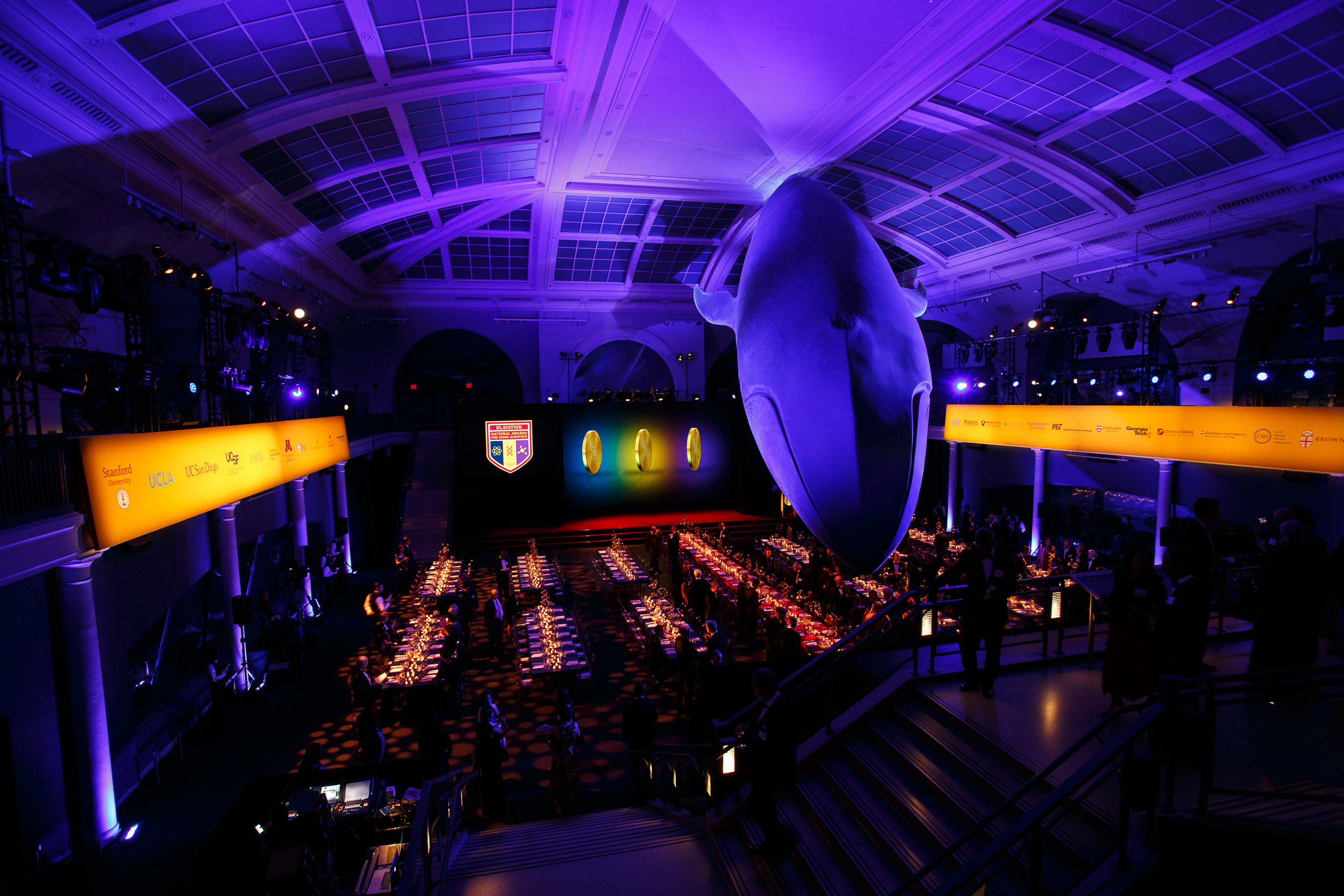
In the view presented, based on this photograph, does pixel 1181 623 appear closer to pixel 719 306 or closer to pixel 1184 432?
pixel 719 306

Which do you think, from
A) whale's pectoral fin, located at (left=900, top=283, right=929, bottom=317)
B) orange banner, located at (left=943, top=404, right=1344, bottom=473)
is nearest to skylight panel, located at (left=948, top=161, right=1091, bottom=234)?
orange banner, located at (left=943, top=404, right=1344, bottom=473)

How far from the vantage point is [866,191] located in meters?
17.6

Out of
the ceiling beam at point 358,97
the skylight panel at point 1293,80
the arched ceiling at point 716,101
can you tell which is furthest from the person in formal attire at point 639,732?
the skylight panel at point 1293,80

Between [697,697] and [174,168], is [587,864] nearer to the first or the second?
[697,697]

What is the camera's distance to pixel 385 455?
23.4 meters

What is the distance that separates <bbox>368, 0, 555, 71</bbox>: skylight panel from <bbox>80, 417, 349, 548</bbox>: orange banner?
20.6 ft

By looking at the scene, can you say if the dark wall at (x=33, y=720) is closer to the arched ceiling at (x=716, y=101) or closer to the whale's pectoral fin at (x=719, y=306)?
the arched ceiling at (x=716, y=101)

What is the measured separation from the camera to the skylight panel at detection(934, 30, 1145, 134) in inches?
430

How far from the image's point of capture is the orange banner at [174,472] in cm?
621

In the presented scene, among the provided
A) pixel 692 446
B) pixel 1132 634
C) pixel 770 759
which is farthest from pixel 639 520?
pixel 1132 634

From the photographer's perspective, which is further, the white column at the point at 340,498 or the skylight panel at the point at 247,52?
the white column at the point at 340,498

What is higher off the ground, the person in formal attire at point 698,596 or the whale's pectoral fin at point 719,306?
the whale's pectoral fin at point 719,306

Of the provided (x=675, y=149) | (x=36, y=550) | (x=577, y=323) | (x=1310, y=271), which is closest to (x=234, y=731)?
(x=36, y=550)

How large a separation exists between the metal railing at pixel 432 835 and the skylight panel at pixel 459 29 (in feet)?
32.5
